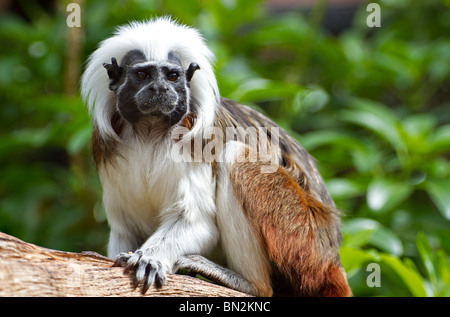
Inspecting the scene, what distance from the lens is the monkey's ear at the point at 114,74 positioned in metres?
2.79

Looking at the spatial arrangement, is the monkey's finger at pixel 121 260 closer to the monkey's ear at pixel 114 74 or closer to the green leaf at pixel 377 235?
the monkey's ear at pixel 114 74

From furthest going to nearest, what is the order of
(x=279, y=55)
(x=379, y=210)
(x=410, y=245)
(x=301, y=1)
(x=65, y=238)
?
(x=301, y=1), (x=279, y=55), (x=65, y=238), (x=410, y=245), (x=379, y=210)

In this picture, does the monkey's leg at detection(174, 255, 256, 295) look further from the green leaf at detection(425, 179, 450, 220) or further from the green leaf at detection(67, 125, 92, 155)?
the green leaf at detection(425, 179, 450, 220)

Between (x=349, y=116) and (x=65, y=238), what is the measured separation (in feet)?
9.51

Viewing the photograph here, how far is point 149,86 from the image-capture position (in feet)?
8.70

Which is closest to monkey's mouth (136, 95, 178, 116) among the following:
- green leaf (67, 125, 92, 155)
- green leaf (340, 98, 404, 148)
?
green leaf (67, 125, 92, 155)

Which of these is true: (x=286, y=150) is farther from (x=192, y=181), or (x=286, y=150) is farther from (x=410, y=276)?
(x=410, y=276)

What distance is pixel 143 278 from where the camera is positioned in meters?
2.41

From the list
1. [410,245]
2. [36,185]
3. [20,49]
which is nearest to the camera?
[410,245]

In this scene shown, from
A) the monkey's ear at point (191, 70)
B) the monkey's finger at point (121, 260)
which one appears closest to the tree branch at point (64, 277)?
the monkey's finger at point (121, 260)

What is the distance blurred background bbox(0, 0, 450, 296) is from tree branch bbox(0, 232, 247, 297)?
4.44 feet

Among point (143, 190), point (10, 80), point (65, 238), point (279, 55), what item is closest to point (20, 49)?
point (10, 80)

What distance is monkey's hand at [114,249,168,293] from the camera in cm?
241

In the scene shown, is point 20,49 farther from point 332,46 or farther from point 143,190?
point 143,190
